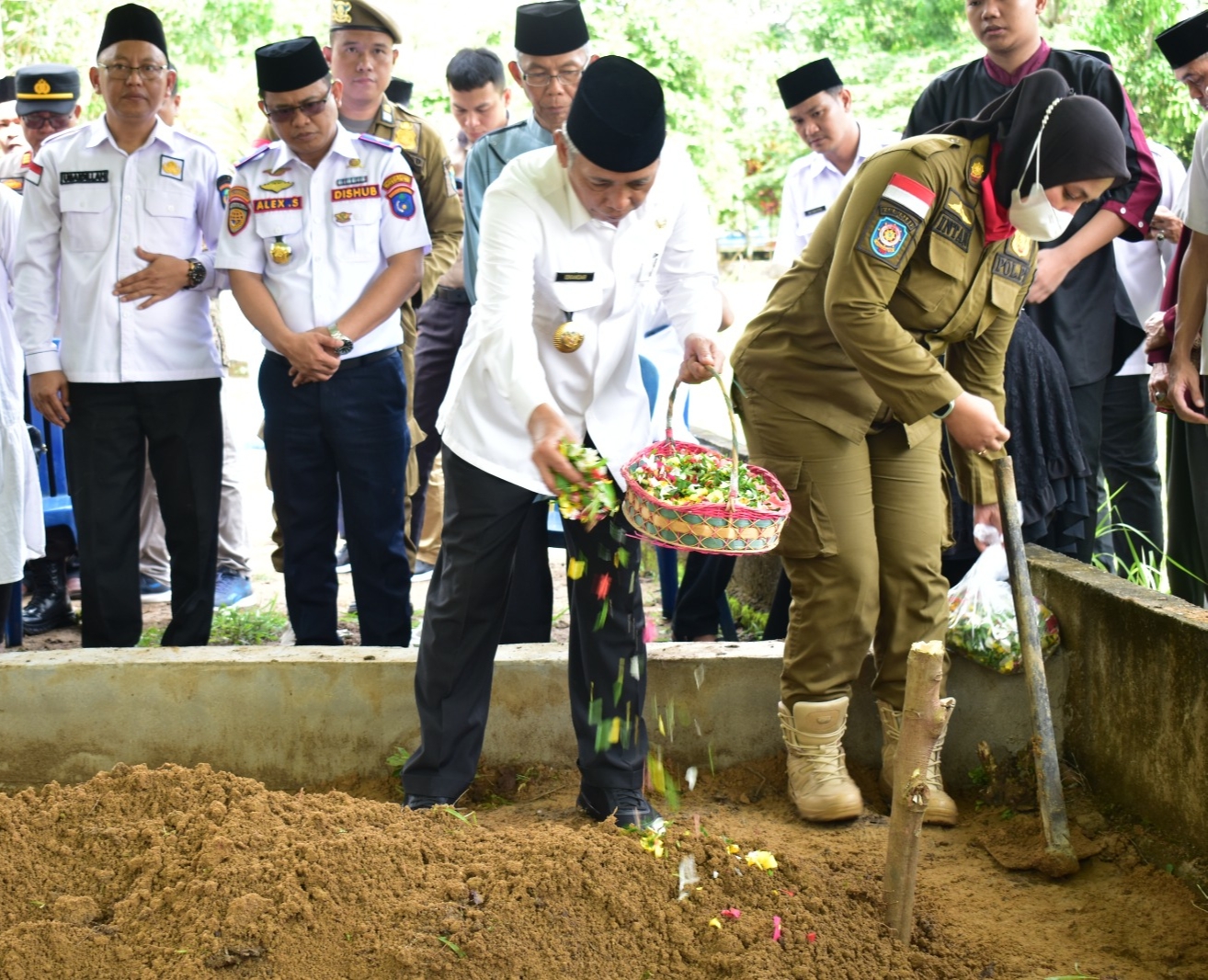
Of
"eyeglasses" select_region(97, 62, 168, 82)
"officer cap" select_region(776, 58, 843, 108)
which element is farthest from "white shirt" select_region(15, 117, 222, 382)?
"officer cap" select_region(776, 58, 843, 108)

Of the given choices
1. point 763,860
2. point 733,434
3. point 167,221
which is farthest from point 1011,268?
point 167,221

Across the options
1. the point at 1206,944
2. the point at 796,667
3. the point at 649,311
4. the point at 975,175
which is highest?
the point at 975,175

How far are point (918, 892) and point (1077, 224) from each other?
2.48 m

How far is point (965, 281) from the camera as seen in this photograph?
3.43 m

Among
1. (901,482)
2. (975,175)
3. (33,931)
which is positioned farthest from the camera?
(901,482)

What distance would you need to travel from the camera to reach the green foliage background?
567 inches

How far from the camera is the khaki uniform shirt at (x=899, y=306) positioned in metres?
3.24

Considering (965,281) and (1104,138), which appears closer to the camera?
(1104,138)

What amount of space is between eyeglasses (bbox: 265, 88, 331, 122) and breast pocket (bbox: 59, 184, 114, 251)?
0.71m

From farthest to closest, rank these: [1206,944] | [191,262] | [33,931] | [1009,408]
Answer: [191,262]
[1009,408]
[1206,944]
[33,931]

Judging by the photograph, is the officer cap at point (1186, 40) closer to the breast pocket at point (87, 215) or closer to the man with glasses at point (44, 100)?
the breast pocket at point (87, 215)

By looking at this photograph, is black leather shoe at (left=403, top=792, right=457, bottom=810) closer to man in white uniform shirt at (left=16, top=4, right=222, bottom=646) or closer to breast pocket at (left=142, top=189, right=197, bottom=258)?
man in white uniform shirt at (left=16, top=4, right=222, bottom=646)

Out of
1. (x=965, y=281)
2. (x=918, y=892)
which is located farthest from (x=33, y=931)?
(x=965, y=281)

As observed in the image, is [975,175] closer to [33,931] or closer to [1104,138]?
[1104,138]
